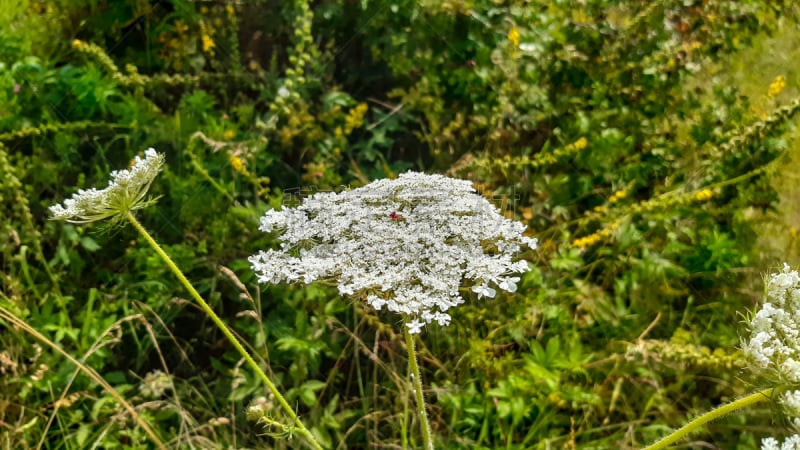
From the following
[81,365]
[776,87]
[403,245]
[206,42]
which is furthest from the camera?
[206,42]

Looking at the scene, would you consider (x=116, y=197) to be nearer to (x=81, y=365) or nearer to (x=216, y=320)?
(x=216, y=320)

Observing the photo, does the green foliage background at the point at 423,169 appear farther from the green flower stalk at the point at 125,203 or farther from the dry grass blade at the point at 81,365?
the green flower stalk at the point at 125,203

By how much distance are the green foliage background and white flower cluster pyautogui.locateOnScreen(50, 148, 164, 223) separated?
1.27 metres

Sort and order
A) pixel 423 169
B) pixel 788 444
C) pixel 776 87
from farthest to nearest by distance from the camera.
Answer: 1. pixel 423 169
2. pixel 776 87
3. pixel 788 444

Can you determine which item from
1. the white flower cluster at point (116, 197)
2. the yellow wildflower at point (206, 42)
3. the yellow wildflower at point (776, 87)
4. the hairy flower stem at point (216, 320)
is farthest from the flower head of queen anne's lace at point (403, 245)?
the yellow wildflower at point (206, 42)

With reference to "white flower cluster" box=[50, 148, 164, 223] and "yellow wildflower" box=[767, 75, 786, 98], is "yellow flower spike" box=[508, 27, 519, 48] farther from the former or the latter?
"white flower cluster" box=[50, 148, 164, 223]

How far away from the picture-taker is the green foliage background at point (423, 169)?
2.94 metres

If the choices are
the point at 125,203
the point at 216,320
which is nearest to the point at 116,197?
the point at 125,203

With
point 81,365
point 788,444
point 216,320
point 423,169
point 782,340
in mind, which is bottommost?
point 788,444

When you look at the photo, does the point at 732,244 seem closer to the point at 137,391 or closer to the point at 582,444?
the point at 582,444

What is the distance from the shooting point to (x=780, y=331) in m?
1.39

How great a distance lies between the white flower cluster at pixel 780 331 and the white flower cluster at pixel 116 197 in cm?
118

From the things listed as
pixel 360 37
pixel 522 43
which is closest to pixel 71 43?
pixel 360 37

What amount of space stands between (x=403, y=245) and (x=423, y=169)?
1.98 m
